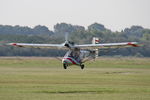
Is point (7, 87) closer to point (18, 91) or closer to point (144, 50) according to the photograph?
point (18, 91)

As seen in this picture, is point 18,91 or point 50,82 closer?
point 18,91

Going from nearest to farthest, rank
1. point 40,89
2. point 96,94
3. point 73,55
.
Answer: point 96,94
point 40,89
point 73,55

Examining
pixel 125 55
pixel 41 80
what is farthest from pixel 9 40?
pixel 41 80

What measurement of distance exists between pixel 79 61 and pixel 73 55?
141cm

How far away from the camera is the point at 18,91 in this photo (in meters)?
33.1

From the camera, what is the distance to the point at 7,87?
35844 millimetres

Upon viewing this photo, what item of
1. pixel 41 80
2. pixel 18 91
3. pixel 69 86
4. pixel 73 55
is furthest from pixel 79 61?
pixel 18 91

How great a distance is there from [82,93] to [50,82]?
30.0ft

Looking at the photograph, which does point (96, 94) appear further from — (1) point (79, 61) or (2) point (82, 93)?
(1) point (79, 61)

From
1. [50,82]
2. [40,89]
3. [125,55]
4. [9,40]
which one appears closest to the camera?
[40,89]

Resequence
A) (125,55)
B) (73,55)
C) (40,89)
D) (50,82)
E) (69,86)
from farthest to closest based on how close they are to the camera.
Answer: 1. (125,55)
2. (73,55)
3. (50,82)
4. (69,86)
5. (40,89)

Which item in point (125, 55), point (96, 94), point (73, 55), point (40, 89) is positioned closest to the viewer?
point (96, 94)

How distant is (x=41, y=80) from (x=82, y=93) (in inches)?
439

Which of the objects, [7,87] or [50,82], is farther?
[50,82]
